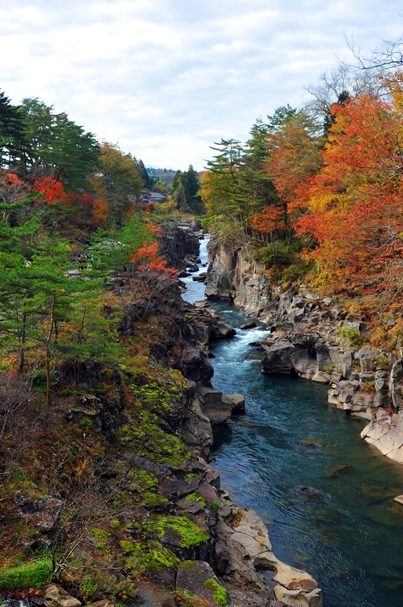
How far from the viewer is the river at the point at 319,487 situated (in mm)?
13508

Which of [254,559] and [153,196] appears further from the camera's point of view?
[153,196]

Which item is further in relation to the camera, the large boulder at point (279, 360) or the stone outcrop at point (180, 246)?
the stone outcrop at point (180, 246)

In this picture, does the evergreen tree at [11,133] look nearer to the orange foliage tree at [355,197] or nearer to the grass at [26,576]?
the orange foliage tree at [355,197]

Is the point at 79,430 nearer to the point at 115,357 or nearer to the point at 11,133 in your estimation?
the point at 115,357

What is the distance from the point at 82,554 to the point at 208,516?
5.20 m

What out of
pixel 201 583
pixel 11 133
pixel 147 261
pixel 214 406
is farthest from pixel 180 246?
pixel 201 583

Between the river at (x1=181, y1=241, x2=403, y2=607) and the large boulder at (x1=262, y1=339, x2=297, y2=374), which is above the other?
the large boulder at (x1=262, y1=339, x2=297, y2=374)

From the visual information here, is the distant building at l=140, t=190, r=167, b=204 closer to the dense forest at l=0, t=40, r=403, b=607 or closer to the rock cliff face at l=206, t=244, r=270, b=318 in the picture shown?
the rock cliff face at l=206, t=244, r=270, b=318

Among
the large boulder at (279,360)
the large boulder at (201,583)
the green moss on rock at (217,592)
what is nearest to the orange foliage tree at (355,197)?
the large boulder at (279,360)

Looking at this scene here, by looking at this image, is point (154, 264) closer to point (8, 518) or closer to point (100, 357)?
point (100, 357)

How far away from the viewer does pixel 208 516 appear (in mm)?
12789

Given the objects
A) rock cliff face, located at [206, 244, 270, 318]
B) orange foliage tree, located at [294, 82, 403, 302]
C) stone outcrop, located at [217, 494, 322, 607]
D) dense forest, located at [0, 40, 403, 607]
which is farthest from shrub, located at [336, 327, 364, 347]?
stone outcrop, located at [217, 494, 322, 607]

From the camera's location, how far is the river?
13508 millimetres

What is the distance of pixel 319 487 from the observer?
1783 cm
